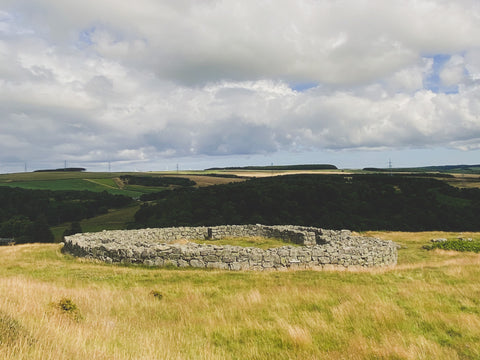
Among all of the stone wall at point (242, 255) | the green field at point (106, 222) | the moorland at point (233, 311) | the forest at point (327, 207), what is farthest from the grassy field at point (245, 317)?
the green field at point (106, 222)

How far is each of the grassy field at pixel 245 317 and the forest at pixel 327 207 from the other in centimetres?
4161

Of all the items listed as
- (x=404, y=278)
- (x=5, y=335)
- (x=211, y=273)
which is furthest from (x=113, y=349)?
(x=404, y=278)

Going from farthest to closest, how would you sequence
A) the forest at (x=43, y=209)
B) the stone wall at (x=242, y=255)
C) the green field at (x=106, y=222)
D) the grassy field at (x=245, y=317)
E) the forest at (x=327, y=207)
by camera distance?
1. the green field at (x=106, y=222)
2. the forest at (x=43, y=209)
3. the forest at (x=327, y=207)
4. the stone wall at (x=242, y=255)
5. the grassy field at (x=245, y=317)

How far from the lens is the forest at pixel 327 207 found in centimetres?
5488

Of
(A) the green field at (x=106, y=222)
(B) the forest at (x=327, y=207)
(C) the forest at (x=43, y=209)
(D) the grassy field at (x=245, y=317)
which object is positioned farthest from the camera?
(A) the green field at (x=106, y=222)

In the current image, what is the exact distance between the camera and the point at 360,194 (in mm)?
68875

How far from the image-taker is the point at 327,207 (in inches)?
2383

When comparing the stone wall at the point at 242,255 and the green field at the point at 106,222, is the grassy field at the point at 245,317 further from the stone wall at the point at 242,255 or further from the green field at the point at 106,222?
the green field at the point at 106,222

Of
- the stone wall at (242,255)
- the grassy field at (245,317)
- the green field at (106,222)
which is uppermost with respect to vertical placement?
the grassy field at (245,317)

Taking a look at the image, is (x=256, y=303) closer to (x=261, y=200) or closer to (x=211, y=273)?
(x=211, y=273)

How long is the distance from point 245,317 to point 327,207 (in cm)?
5519

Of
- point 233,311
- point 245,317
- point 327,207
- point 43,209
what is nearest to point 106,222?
point 43,209

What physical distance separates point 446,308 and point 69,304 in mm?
10261

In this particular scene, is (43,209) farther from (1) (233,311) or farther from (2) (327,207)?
(1) (233,311)
